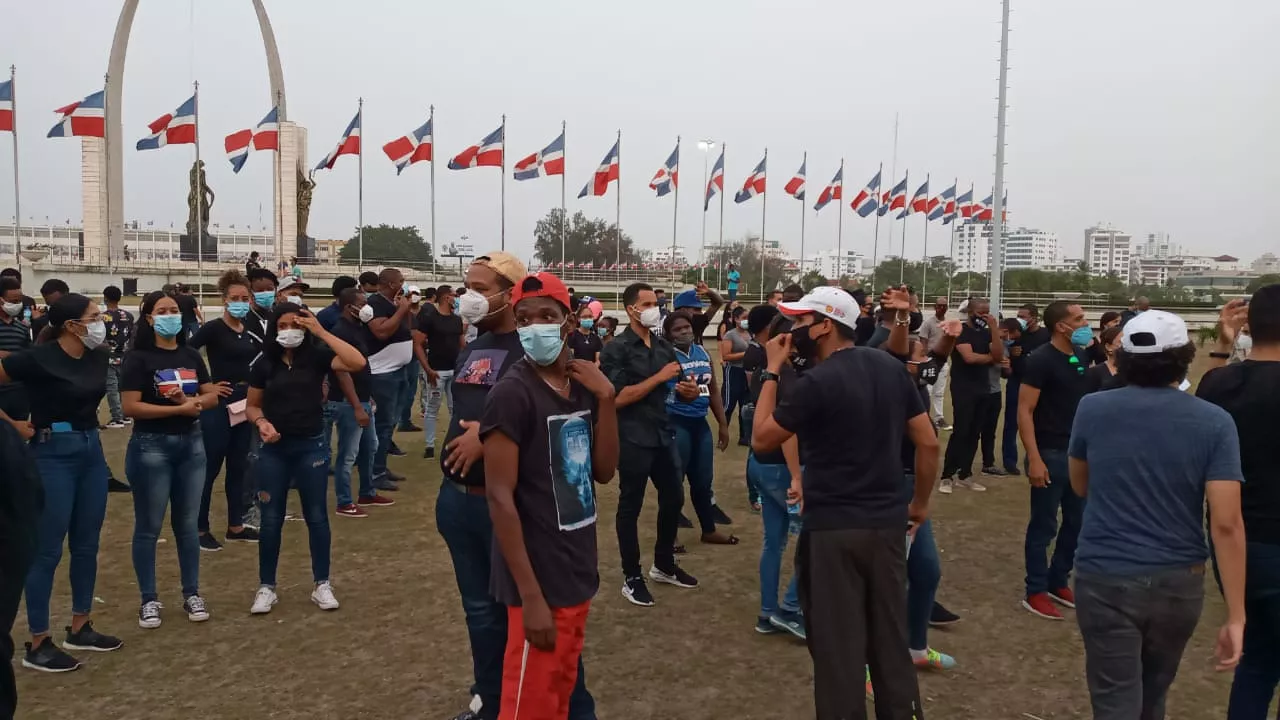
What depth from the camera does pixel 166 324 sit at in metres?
5.05

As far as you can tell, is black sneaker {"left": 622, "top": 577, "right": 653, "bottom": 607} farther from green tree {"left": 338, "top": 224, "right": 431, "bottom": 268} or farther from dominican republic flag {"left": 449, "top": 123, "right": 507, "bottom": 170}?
green tree {"left": 338, "top": 224, "right": 431, "bottom": 268}

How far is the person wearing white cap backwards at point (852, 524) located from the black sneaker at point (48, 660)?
3919 mm

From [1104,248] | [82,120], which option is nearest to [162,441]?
[82,120]

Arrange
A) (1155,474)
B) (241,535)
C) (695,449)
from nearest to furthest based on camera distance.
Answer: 1. (1155,474)
2. (695,449)
3. (241,535)

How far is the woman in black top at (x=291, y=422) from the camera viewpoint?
519 cm

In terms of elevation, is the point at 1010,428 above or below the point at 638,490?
below

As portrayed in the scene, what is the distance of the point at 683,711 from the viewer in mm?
4141

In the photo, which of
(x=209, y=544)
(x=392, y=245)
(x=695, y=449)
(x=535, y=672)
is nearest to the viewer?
(x=535, y=672)

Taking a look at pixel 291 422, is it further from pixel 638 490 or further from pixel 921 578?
pixel 921 578

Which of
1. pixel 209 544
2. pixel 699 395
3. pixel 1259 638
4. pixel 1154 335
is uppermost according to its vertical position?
pixel 1154 335

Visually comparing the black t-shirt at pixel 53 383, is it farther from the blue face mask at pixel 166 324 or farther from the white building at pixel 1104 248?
the white building at pixel 1104 248

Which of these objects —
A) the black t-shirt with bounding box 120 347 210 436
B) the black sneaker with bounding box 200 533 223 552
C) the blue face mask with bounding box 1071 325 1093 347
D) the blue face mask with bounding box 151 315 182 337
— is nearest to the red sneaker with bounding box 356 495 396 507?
the black sneaker with bounding box 200 533 223 552

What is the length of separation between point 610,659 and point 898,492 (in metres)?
2.21

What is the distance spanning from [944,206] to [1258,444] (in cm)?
3862
